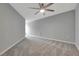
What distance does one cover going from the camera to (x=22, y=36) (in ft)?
14.9

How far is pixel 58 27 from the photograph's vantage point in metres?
3.84

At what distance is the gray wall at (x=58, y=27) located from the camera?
343 centimetres

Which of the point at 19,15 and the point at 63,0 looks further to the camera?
the point at 19,15

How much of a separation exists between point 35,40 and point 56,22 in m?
1.18

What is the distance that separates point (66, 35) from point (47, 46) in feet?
4.42

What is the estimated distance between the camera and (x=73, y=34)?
11.9ft

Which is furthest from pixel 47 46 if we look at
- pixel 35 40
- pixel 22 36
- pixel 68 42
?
pixel 22 36

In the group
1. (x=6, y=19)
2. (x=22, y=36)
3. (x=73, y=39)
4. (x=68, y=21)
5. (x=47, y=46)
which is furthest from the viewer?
(x=22, y=36)

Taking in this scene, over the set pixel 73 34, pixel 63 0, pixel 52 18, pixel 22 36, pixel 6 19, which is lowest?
pixel 22 36

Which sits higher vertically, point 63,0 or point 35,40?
point 63,0

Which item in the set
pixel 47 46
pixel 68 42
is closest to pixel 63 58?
pixel 47 46

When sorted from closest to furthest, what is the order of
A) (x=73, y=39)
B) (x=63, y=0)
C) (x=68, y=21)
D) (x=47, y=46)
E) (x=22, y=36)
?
(x=63, y=0) < (x=47, y=46) < (x=73, y=39) < (x=68, y=21) < (x=22, y=36)

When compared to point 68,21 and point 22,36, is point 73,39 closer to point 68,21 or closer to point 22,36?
point 68,21

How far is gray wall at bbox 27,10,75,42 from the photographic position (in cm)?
343
